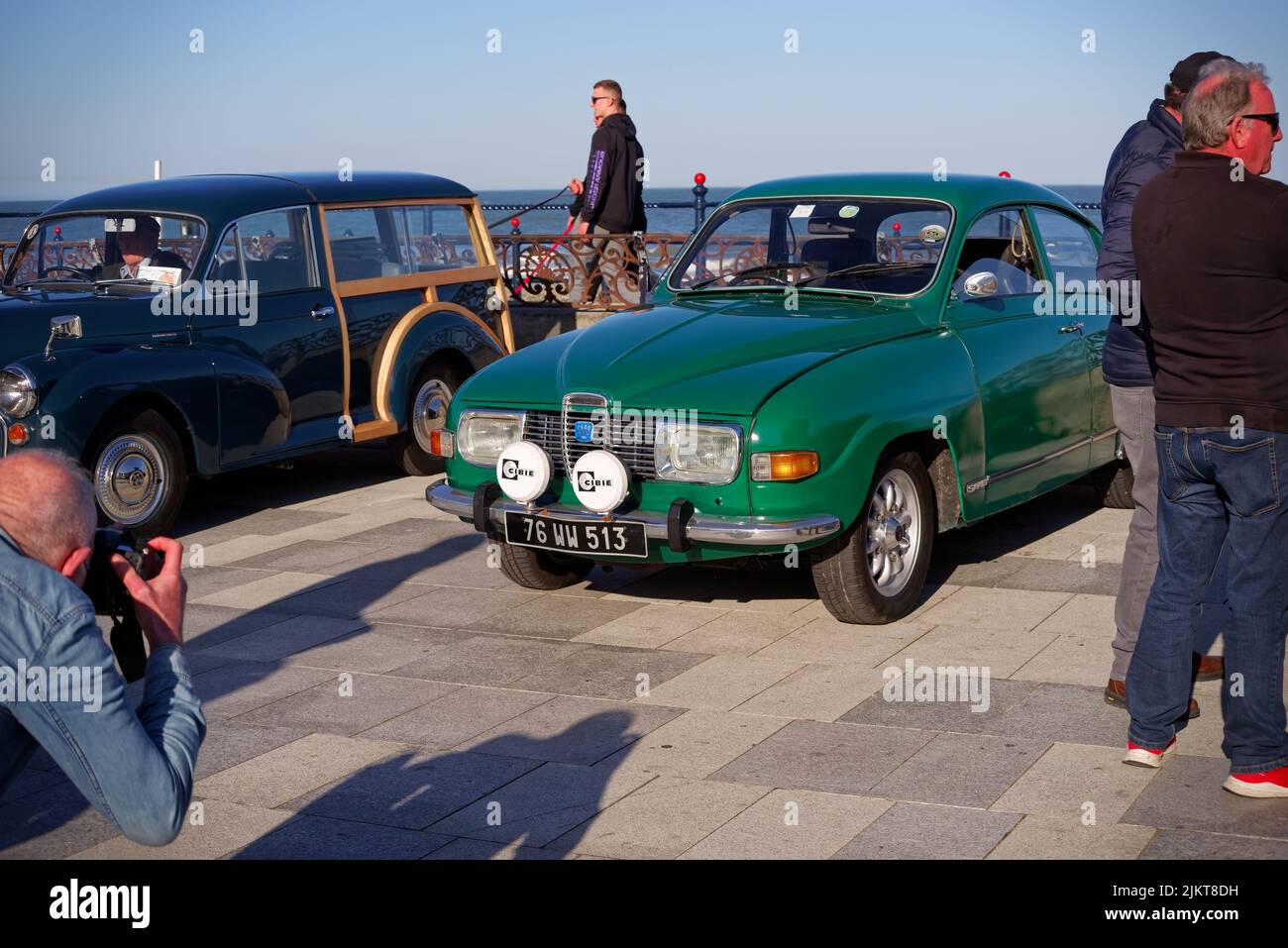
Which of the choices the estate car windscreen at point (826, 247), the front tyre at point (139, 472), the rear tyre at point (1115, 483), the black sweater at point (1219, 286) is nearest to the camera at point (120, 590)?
the black sweater at point (1219, 286)

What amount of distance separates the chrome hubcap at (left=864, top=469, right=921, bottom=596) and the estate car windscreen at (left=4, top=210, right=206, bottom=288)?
489 cm

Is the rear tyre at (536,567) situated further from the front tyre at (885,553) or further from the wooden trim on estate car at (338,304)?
the wooden trim on estate car at (338,304)

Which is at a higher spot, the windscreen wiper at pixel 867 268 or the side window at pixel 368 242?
the side window at pixel 368 242

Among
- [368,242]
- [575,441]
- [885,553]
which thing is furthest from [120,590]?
[368,242]

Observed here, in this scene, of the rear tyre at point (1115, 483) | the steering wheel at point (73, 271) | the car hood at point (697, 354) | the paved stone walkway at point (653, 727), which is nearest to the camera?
the paved stone walkway at point (653, 727)

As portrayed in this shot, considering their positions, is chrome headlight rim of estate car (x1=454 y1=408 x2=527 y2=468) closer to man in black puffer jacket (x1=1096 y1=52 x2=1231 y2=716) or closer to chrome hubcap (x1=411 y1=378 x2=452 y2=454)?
man in black puffer jacket (x1=1096 y1=52 x2=1231 y2=716)

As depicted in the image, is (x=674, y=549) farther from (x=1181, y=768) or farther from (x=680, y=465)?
(x=1181, y=768)

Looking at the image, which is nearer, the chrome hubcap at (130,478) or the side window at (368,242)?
the chrome hubcap at (130,478)

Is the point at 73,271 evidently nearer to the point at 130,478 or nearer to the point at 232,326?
the point at 232,326

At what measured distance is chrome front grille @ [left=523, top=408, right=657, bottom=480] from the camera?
662 cm

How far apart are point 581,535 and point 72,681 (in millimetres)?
3974

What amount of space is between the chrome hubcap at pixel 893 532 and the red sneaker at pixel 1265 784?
232 cm

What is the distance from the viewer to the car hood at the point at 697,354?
661 centimetres
